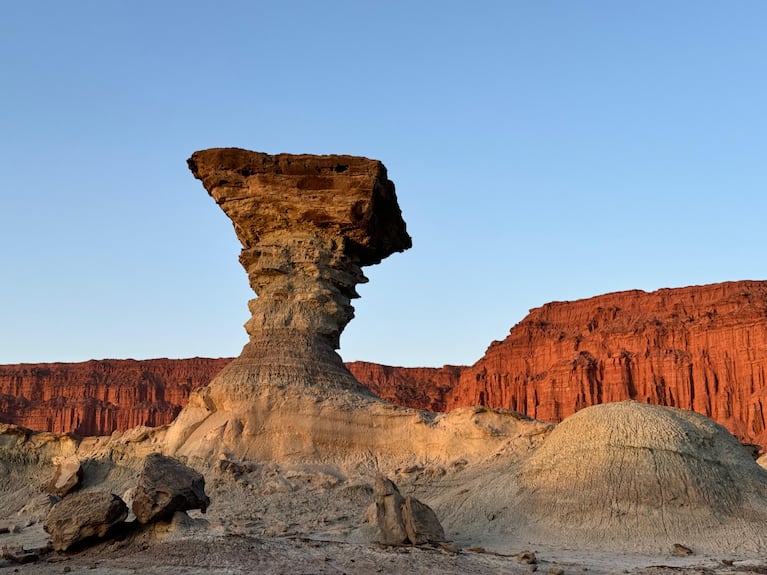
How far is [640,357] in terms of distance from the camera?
4146 inches

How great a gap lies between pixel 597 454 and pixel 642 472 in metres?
0.90

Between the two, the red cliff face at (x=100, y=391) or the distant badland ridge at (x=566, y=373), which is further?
the red cliff face at (x=100, y=391)

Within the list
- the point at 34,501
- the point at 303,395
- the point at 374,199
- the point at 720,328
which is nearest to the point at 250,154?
the point at 374,199

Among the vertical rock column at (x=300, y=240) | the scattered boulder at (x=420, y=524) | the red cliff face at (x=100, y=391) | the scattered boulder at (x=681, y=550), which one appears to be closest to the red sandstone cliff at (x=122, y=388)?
the red cliff face at (x=100, y=391)

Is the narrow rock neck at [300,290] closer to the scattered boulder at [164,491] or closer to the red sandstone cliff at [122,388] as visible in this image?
the scattered boulder at [164,491]

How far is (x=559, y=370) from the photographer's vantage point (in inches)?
4358

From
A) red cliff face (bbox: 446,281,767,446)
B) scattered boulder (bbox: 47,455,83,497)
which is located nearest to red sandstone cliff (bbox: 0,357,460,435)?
red cliff face (bbox: 446,281,767,446)

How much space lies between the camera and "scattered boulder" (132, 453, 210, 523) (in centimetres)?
1348

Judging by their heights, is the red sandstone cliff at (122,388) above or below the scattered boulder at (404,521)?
above

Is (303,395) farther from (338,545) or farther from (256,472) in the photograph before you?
(338,545)

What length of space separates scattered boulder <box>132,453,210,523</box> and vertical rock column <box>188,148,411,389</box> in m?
7.37

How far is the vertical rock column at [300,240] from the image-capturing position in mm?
22359

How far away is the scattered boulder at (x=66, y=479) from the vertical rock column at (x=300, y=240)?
4134 millimetres

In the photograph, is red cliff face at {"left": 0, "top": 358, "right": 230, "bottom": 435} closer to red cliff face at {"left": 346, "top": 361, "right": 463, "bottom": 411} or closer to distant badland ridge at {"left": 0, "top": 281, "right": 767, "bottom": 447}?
A: distant badland ridge at {"left": 0, "top": 281, "right": 767, "bottom": 447}
